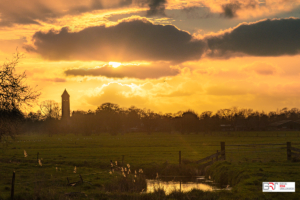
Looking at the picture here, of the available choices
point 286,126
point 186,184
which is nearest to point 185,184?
point 186,184

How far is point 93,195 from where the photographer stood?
17781mm

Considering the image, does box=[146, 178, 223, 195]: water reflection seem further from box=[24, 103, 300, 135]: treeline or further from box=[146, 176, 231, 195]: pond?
box=[24, 103, 300, 135]: treeline

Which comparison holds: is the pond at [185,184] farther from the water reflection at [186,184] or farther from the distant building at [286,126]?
the distant building at [286,126]

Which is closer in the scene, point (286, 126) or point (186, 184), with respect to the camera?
point (186, 184)

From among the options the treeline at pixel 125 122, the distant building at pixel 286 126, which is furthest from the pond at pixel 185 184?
the distant building at pixel 286 126

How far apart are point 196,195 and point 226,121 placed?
544ft

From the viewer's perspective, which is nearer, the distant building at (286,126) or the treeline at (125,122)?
the treeline at (125,122)

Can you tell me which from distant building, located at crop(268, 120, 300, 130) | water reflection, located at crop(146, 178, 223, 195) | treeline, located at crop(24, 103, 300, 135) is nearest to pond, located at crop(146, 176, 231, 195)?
water reflection, located at crop(146, 178, 223, 195)

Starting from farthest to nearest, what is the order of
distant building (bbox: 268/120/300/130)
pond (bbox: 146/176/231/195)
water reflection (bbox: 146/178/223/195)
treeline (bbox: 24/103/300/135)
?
distant building (bbox: 268/120/300/130) < treeline (bbox: 24/103/300/135) < water reflection (bbox: 146/178/223/195) < pond (bbox: 146/176/231/195)

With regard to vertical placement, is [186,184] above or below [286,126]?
above

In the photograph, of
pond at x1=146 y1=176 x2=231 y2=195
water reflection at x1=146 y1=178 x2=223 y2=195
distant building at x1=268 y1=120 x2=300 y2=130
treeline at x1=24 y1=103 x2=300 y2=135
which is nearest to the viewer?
pond at x1=146 y1=176 x2=231 y2=195

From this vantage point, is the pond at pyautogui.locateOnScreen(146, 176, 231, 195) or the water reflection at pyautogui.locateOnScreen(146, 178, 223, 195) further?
the water reflection at pyautogui.locateOnScreen(146, 178, 223, 195)

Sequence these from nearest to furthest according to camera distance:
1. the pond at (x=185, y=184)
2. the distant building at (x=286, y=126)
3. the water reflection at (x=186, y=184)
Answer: the pond at (x=185, y=184) < the water reflection at (x=186, y=184) < the distant building at (x=286, y=126)

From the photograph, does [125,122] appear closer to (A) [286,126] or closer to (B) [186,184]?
(A) [286,126]
